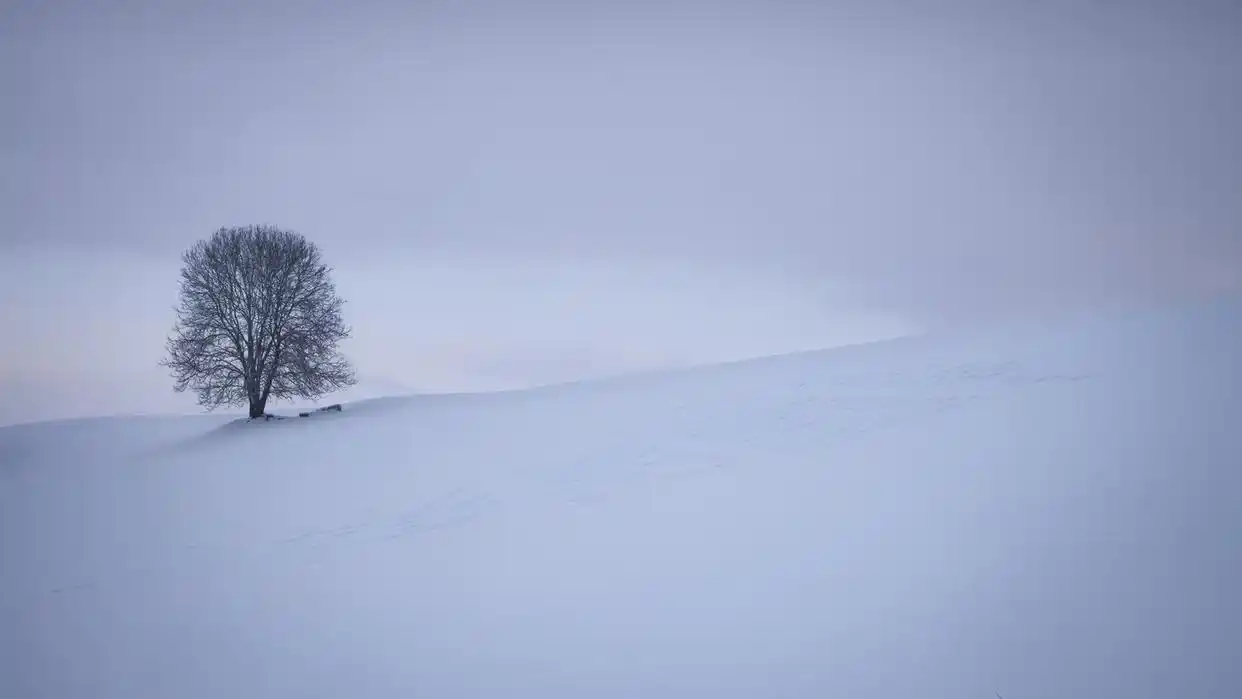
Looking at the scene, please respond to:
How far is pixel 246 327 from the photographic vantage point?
20844 millimetres

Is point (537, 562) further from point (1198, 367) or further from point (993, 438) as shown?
point (1198, 367)

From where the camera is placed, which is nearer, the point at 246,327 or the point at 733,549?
the point at 733,549

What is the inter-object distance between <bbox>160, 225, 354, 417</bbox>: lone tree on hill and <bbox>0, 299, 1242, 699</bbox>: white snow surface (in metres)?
6.30

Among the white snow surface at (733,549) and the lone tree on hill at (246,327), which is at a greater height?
the lone tree on hill at (246,327)

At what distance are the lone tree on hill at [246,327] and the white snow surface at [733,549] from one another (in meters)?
6.30

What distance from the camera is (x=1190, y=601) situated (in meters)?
5.79

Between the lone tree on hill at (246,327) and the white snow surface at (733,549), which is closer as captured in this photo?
the white snow surface at (733,549)

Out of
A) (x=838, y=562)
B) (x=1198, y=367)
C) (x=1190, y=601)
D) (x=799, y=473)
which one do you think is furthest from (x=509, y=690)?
(x=1198, y=367)

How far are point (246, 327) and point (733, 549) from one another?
19464 millimetres

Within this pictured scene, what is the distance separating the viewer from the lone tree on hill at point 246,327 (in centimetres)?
2050

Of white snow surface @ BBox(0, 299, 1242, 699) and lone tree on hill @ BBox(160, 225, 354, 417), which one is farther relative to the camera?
lone tree on hill @ BBox(160, 225, 354, 417)

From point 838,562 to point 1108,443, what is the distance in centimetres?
470

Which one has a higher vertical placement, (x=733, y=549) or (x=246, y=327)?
(x=246, y=327)

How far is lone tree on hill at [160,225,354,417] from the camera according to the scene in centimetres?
2050
